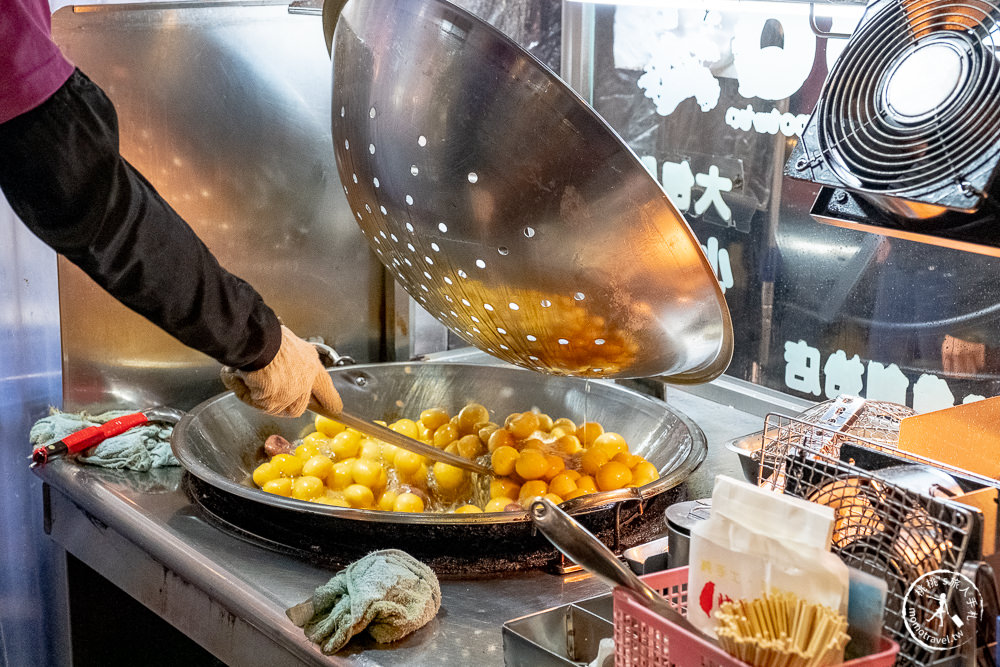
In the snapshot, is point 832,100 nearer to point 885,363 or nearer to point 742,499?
point 742,499

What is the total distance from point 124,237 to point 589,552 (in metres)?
0.79

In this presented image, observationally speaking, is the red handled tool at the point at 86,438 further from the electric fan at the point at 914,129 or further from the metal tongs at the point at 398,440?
the electric fan at the point at 914,129

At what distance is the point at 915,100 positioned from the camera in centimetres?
101

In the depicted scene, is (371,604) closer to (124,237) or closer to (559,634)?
(559,634)

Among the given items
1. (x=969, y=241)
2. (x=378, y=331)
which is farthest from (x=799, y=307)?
(x=969, y=241)

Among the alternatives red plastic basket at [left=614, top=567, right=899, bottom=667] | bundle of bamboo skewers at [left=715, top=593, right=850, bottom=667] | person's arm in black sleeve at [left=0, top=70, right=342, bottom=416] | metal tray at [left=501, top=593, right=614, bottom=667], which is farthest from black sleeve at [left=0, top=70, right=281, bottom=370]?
bundle of bamboo skewers at [left=715, top=593, right=850, bottom=667]

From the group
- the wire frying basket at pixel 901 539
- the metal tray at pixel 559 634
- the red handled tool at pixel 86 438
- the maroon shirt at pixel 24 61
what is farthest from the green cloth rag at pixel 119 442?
the wire frying basket at pixel 901 539

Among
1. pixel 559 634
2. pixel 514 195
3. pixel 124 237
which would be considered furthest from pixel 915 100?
pixel 124 237

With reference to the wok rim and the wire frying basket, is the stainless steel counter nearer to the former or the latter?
the wok rim

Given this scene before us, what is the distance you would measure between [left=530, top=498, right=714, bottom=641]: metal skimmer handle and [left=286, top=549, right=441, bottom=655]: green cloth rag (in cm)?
39

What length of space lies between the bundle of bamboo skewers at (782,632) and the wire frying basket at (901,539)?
11cm

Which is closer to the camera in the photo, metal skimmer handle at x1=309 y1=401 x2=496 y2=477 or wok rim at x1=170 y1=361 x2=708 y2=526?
wok rim at x1=170 y1=361 x2=708 y2=526

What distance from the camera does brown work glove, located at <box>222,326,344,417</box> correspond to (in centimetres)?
154

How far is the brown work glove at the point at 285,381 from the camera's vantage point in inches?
60.7
